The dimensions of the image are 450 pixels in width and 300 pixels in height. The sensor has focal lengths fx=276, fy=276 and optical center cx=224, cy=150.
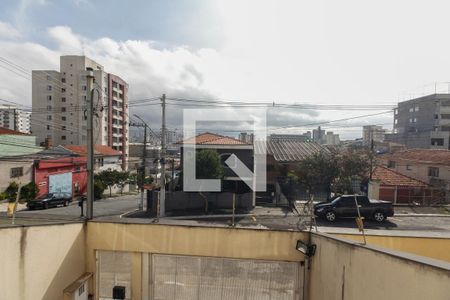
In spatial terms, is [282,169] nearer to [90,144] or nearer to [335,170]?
[335,170]

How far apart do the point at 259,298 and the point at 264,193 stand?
1612 centimetres

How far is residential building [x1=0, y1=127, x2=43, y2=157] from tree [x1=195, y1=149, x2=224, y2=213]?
67.3 feet

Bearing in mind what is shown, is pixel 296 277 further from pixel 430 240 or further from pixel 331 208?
pixel 331 208

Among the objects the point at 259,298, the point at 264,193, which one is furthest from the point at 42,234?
the point at 264,193

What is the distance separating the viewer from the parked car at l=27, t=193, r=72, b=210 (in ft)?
69.9

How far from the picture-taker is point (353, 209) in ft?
51.6

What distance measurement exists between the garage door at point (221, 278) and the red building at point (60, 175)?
2344 cm

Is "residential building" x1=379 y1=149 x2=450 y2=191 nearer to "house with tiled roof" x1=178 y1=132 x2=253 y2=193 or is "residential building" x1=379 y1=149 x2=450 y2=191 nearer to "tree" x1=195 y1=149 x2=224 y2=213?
"house with tiled roof" x1=178 y1=132 x2=253 y2=193

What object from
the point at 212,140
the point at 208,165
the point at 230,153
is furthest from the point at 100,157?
the point at 208,165

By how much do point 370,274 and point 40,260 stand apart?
6755 mm

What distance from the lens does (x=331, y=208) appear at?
52.1 ft

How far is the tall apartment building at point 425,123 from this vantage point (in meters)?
50.5

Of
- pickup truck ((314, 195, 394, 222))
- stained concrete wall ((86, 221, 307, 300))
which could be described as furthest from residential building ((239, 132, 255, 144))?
stained concrete wall ((86, 221, 307, 300))

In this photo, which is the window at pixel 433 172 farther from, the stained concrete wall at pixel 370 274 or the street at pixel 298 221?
the stained concrete wall at pixel 370 274
